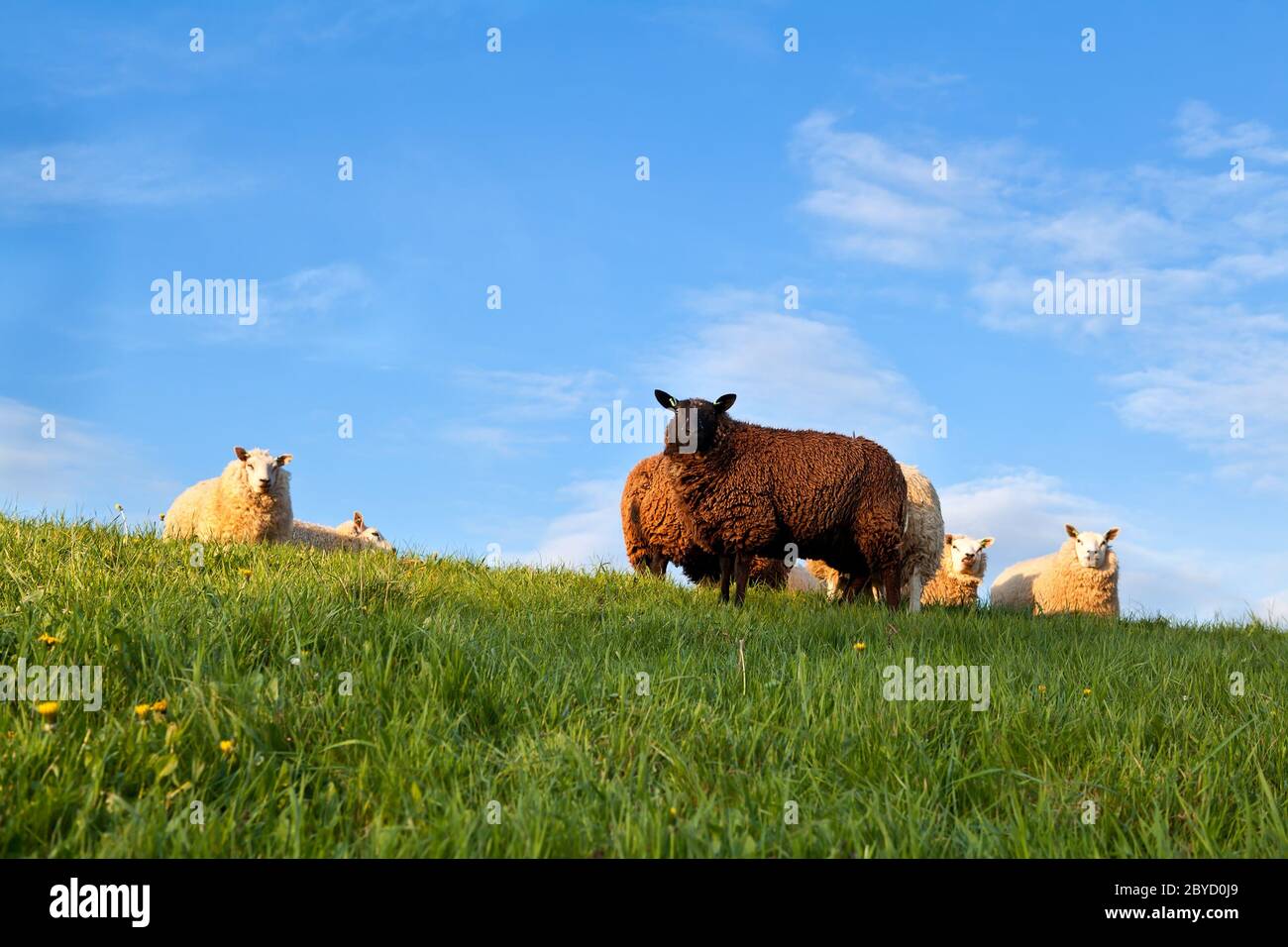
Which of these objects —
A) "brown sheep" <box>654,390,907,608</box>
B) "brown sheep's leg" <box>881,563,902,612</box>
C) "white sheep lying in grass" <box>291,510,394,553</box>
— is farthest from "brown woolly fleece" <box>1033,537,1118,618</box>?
"white sheep lying in grass" <box>291,510,394,553</box>

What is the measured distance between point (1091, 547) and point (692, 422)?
373 inches

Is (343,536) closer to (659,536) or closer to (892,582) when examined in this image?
(659,536)

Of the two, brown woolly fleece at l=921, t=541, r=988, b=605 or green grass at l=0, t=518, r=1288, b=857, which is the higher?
brown woolly fleece at l=921, t=541, r=988, b=605

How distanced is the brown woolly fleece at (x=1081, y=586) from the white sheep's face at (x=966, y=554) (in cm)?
134

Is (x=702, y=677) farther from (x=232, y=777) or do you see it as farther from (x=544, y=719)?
(x=232, y=777)

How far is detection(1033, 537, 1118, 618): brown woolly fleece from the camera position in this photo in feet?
56.3

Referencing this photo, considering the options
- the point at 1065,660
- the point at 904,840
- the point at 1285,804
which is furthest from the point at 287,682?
the point at 1065,660

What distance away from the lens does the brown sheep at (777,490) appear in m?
11.2

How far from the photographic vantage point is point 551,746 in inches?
159

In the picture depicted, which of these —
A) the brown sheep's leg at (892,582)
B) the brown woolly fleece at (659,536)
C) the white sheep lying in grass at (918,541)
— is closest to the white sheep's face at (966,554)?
the white sheep lying in grass at (918,541)

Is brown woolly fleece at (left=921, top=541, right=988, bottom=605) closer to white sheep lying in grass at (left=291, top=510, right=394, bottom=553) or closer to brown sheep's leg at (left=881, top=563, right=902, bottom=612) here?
brown sheep's leg at (left=881, top=563, right=902, bottom=612)

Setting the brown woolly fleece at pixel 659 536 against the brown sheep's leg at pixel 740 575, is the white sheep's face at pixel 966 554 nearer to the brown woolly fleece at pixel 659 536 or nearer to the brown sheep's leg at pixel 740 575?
the brown woolly fleece at pixel 659 536

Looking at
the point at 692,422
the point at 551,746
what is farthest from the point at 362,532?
the point at 551,746

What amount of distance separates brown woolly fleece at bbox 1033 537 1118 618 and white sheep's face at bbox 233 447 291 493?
13.0 m
